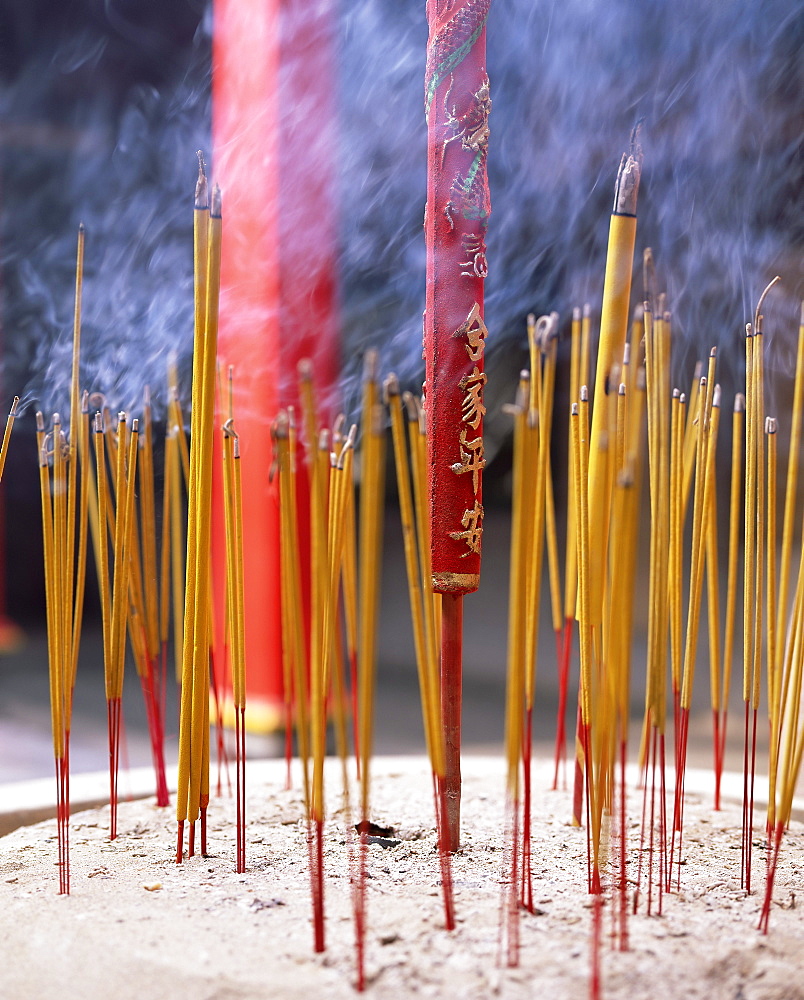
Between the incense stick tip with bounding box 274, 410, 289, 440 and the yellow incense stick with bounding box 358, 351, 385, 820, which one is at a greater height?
the incense stick tip with bounding box 274, 410, 289, 440

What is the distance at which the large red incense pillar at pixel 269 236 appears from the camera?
214 centimetres

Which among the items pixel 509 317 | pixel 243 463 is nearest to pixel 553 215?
pixel 509 317

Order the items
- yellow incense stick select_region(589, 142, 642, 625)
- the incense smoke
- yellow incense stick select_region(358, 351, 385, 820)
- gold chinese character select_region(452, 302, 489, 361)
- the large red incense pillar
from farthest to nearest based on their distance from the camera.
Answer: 1. the large red incense pillar
2. the incense smoke
3. gold chinese character select_region(452, 302, 489, 361)
4. yellow incense stick select_region(589, 142, 642, 625)
5. yellow incense stick select_region(358, 351, 385, 820)

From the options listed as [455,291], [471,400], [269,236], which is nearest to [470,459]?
[471,400]

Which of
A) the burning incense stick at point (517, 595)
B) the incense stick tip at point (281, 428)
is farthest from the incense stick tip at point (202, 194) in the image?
the burning incense stick at point (517, 595)

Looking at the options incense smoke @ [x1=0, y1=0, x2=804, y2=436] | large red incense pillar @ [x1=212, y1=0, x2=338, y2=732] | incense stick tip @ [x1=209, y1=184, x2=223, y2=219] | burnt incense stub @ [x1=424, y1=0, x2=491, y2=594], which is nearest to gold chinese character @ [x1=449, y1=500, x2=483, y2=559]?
burnt incense stub @ [x1=424, y1=0, x2=491, y2=594]

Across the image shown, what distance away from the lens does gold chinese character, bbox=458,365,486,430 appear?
94 cm

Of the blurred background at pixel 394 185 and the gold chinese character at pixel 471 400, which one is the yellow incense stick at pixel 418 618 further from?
the blurred background at pixel 394 185

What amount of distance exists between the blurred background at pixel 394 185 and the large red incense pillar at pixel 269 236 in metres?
0.01

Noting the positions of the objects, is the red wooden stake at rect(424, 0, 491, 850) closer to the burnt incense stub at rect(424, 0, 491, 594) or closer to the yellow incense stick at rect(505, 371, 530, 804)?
the burnt incense stub at rect(424, 0, 491, 594)

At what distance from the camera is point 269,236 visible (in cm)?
218

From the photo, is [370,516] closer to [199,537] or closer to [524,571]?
[524,571]

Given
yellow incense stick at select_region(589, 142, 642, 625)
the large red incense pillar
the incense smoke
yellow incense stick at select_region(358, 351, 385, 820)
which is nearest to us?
Answer: yellow incense stick at select_region(358, 351, 385, 820)

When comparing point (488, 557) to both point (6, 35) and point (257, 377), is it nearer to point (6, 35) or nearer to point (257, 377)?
point (257, 377)
